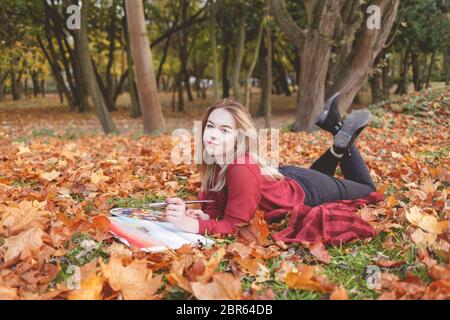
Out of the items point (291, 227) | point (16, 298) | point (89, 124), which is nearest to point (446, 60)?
point (89, 124)

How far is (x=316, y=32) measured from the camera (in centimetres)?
812

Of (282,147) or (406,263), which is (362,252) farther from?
(282,147)

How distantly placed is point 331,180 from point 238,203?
0.98m

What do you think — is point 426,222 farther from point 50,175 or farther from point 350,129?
point 50,175

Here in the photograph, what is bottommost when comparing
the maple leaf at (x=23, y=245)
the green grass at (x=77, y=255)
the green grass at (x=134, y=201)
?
the green grass at (x=134, y=201)

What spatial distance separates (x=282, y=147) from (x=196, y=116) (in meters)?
13.2

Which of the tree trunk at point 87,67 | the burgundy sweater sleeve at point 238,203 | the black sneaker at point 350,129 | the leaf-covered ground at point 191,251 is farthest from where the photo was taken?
the tree trunk at point 87,67

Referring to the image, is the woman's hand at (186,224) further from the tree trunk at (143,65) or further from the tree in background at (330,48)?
the tree in background at (330,48)

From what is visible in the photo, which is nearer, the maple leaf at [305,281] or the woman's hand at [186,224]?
the maple leaf at [305,281]

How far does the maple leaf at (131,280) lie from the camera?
1.80m

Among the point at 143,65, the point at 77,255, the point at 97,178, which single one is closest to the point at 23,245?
the point at 77,255

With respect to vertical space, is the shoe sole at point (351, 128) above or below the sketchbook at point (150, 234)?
above

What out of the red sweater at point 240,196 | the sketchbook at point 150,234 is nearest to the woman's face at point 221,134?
the red sweater at point 240,196

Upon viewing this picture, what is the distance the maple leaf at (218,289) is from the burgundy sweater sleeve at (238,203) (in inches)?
34.3
